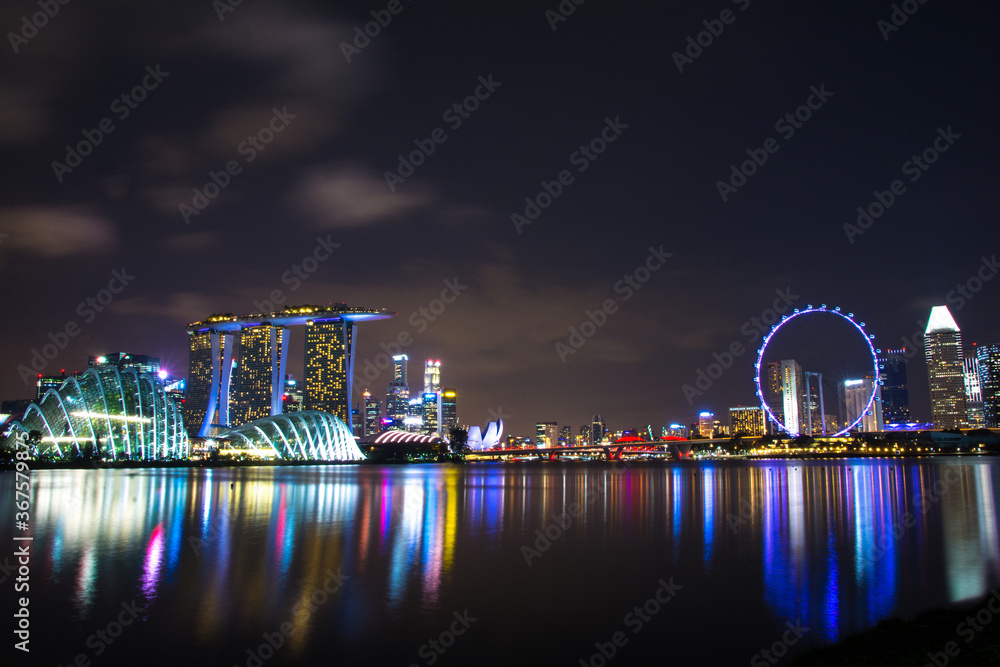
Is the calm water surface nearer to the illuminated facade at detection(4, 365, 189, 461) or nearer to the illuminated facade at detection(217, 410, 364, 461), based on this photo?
the illuminated facade at detection(4, 365, 189, 461)

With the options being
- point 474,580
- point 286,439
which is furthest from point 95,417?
point 474,580

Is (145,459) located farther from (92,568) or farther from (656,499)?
(92,568)

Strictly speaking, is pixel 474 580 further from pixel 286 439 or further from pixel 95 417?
pixel 286 439

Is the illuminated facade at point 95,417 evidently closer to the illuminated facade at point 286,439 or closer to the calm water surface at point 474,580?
the illuminated facade at point 286,439

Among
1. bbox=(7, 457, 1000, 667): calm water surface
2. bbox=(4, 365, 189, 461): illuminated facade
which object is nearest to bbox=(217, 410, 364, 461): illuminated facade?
bbox=(4, 365, 189, 461): illuminated facade

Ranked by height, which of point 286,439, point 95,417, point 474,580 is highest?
point 95,417

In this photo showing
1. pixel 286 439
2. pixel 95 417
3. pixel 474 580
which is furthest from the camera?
pixel 286 439
